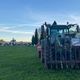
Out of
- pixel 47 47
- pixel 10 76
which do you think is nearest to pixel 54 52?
pixel 47 47

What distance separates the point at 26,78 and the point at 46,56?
4120 millimetres

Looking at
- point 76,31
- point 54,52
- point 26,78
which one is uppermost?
point 76,31

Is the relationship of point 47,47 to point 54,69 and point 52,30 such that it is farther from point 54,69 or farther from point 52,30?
point 52,30

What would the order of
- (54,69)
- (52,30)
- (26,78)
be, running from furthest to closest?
1. (52,30)
2. (54,69)
3. (26,78)

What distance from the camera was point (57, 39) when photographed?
18.8 m

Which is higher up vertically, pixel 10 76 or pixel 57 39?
pixel 57 39

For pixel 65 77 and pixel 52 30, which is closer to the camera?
pixel 65 77

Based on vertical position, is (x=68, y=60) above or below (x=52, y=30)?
below

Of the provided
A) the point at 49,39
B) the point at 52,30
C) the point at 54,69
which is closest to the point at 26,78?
the point at 54,69

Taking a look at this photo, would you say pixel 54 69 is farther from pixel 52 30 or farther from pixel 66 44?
pixel 52 30

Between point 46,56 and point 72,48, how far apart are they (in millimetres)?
1547

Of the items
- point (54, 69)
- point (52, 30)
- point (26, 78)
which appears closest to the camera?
point (26, 78)

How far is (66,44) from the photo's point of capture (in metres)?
18.3

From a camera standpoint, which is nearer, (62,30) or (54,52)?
(54,52)
